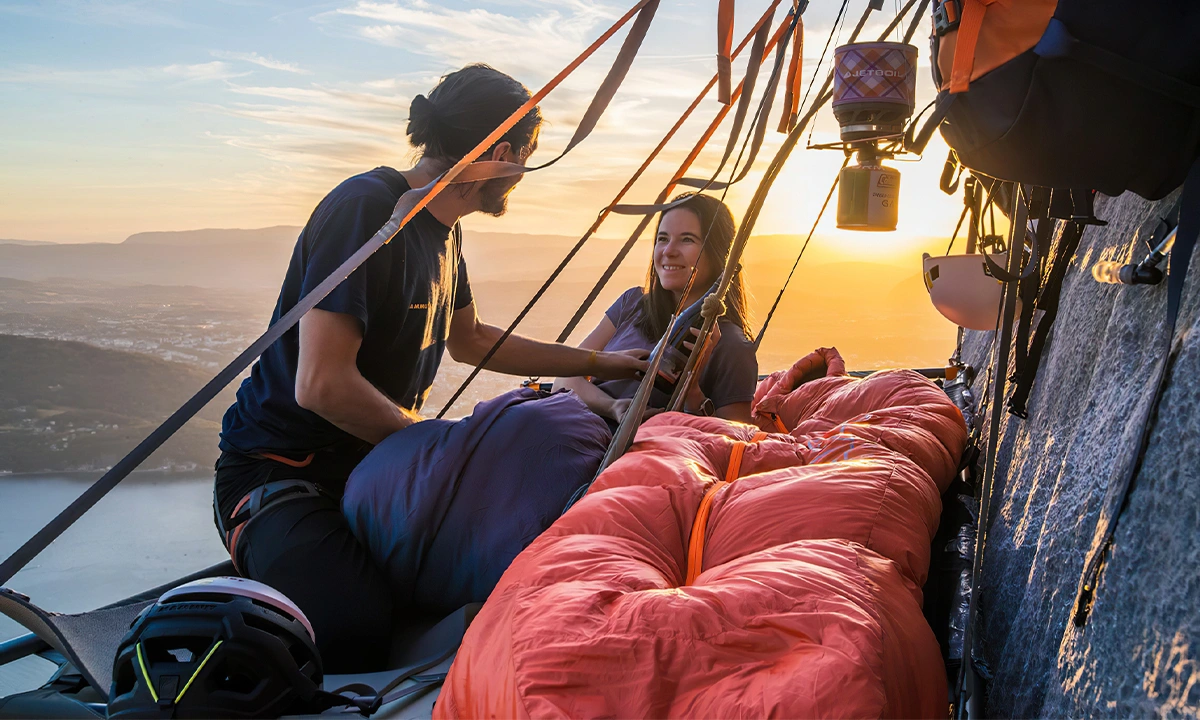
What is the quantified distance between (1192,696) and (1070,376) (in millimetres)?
592

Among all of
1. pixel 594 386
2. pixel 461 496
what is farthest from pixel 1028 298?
pixel 594 386

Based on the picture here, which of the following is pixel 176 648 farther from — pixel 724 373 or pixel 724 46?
pixel 724 373

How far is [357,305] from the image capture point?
139 cm

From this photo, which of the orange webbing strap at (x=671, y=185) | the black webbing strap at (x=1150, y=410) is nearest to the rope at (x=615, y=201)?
the orange webbing strap at (x=671, y=185)

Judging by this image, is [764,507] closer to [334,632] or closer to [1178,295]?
[1178,295]

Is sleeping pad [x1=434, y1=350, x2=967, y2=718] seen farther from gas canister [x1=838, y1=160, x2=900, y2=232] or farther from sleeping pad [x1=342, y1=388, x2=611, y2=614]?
gas canister [x1=838, y1=160, x2=900, y2=232]

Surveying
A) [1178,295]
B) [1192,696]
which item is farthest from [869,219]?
[1192,696]

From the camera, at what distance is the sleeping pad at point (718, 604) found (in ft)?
2.14

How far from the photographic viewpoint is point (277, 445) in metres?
1.49

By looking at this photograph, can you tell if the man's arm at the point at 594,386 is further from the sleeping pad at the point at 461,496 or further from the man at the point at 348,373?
the sleeping pad at the point at 461,496

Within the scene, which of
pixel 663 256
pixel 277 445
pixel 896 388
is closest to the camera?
pixel 277 445

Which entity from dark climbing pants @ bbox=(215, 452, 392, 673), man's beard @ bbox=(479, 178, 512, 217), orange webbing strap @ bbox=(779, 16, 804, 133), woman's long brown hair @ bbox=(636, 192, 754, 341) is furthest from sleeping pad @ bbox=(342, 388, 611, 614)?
woman's long brown hair @ bbox=(636, 192, 754, 341)

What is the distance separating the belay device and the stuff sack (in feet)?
1.57

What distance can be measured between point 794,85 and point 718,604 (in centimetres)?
120
